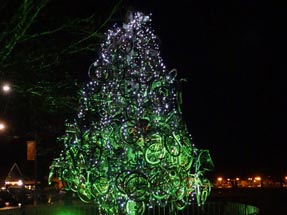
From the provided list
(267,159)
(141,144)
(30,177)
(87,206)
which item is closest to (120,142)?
(141,144)

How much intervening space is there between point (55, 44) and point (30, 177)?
180ft

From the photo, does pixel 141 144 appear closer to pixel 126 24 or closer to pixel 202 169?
pixel 202 169

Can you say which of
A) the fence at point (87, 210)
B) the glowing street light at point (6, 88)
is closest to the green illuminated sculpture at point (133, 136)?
the glowing street light at point (6, 88)

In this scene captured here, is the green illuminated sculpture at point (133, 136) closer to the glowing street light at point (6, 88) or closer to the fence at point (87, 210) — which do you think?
the glowing street light at point (6, 88)

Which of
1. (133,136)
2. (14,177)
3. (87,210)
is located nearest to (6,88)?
(87,210)

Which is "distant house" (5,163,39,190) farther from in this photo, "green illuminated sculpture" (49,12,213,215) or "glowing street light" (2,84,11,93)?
"green illuminated sculpture" (49,12,213,215)

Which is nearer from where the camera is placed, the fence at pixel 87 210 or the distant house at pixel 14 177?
the fence at pixel 87 210

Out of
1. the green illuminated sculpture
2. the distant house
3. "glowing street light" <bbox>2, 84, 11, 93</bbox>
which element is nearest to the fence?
"glowing street light" <bbox>2, 84, 11, 93</bbox>

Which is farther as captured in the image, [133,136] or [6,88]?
[6,88]

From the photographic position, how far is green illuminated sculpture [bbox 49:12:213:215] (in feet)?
35.4

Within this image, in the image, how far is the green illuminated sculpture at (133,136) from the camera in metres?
10.8

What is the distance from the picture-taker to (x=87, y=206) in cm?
1700

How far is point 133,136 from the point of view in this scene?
35.5ft

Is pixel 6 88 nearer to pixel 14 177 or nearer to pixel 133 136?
pixel 133 136
